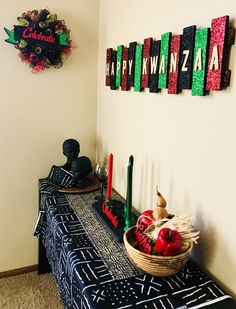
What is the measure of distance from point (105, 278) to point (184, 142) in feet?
1.99

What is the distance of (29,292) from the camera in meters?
2.04

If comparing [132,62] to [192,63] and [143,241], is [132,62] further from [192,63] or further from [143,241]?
[143,241]

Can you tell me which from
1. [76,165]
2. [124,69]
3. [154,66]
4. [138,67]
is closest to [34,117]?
[76,165]

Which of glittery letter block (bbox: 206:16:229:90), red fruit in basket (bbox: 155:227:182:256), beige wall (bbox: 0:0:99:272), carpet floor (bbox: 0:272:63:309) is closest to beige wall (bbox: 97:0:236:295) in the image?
glittery letter block (bbox: 206:16:229:90)

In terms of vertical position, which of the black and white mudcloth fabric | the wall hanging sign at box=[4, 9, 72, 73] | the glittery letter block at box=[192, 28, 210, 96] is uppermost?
the wall hanging sign at box=[4, 9, 72, 73]

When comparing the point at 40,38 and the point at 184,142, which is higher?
the point at 40,38

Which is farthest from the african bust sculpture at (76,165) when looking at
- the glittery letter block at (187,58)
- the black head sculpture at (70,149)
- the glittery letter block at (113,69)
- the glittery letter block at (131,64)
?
the glittery letter block at (187,58)

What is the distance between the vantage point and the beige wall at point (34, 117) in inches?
75.5

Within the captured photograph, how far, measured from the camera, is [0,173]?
200 cm

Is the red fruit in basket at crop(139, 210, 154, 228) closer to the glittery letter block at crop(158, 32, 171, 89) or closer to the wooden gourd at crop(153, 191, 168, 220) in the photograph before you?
the wooden gourd at crop(153, 191, 168, 220)

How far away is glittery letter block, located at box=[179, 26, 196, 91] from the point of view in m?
1.10

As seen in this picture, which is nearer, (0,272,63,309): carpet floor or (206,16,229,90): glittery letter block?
(206,16,229,90): glittery letter block

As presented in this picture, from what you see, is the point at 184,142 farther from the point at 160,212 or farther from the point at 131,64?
the point at 131,64

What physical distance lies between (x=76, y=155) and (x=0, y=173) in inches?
20.8
